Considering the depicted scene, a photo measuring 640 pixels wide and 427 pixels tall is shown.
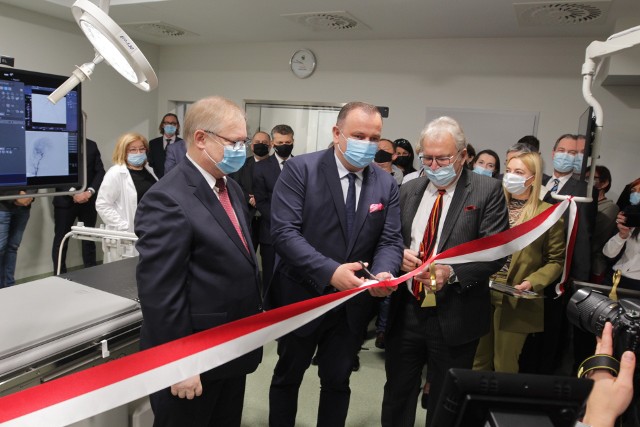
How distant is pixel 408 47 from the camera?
16.4 feet

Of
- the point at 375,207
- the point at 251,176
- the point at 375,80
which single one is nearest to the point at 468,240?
the point at 375,207

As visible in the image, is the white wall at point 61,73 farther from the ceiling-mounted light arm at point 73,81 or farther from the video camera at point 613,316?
the video camera at point 613,316

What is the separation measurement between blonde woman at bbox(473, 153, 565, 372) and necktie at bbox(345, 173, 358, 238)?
982mm

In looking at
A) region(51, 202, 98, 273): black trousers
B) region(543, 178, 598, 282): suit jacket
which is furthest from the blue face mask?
region(51, 202, 98, 273): black trousers

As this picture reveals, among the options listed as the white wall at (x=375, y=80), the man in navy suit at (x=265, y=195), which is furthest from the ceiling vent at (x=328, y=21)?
the man in navy suit at (x=265, y=195)

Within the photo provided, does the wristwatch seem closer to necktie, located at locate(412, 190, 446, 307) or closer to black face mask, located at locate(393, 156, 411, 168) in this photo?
necktie, located at locate(412, 190, 446, 307)

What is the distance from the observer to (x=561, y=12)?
364cm

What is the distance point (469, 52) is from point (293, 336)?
158 inches

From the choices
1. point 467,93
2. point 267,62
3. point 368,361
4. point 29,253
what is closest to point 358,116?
point 368,361

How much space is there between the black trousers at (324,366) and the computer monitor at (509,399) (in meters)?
1.23

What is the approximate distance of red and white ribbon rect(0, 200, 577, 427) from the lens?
1.01 m

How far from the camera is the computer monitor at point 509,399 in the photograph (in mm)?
645

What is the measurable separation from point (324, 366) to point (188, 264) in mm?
863

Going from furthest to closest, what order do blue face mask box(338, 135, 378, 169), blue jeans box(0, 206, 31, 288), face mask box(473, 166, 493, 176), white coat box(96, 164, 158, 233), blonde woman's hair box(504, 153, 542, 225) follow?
blue jeans box(0, 206, 31, 288)
white coat box(96, 164, 158, 233)
face mask box(473, 166, 493, 176)
blonde woman's hair box(504, 153, 542, 225)
blue face mask box(338, 135, 378, 169)
